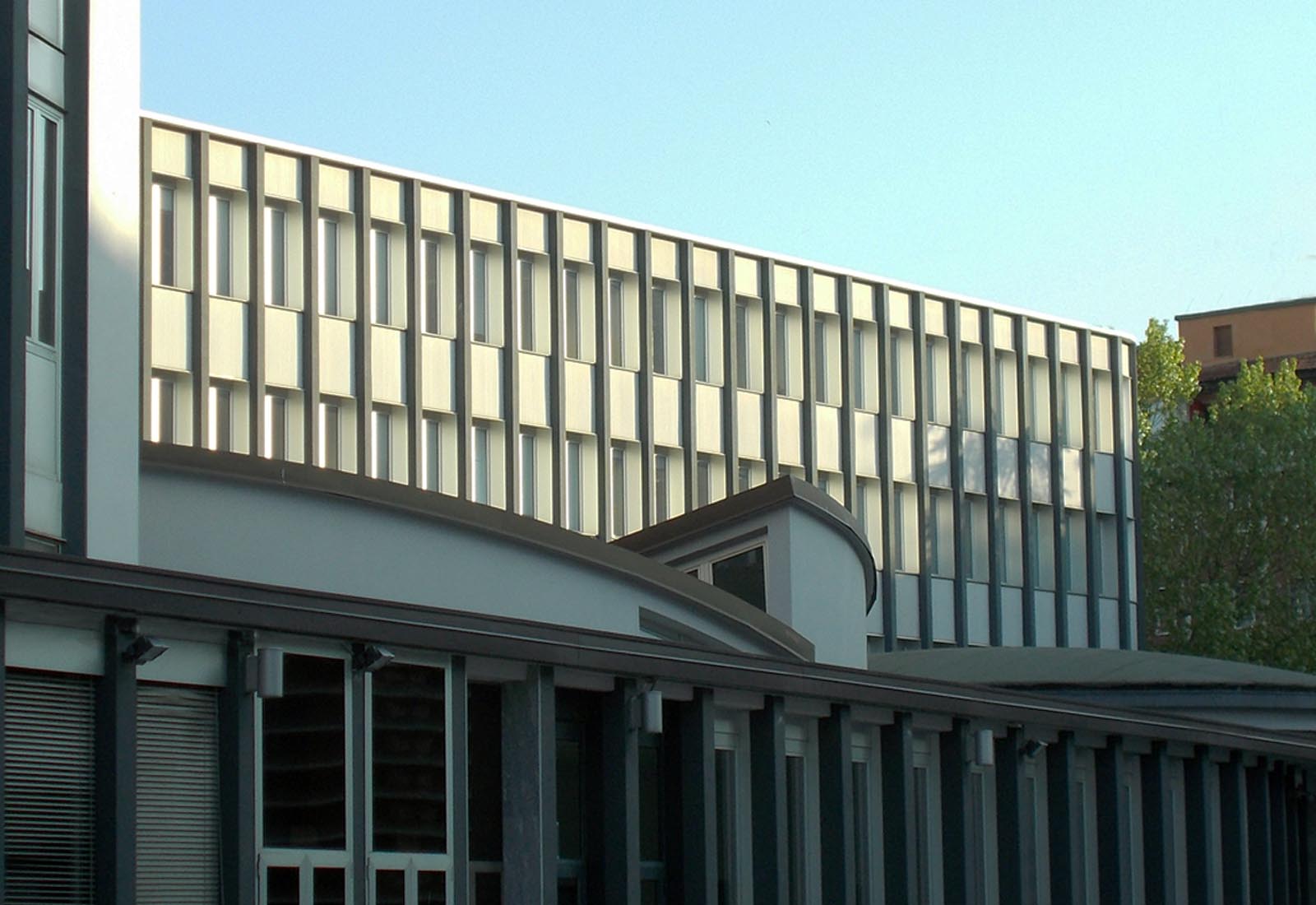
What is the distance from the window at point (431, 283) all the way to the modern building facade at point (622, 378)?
0.23ft

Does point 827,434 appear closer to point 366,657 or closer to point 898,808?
point 898,808

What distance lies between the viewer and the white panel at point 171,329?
4531 centimetres

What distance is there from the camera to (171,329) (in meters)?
45.8

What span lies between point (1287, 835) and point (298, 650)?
692 inches

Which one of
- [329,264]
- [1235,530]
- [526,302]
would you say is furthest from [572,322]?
[1235,530]

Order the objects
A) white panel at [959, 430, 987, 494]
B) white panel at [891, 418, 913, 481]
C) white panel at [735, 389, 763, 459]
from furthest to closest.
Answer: white panel at [959, 430, 987, 494]
white panel at [891, 418, 913, 481]
white panel at [735, 389, 763, 459]

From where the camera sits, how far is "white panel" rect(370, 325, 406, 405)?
49188mm

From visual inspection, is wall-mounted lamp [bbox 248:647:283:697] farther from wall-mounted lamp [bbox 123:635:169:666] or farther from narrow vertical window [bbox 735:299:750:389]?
narrow vertical window [bbox 735:299:750:389]

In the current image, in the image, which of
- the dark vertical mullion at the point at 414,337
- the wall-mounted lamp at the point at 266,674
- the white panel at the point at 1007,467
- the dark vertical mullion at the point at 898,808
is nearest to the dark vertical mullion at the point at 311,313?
the dark vertical mullion at the point at 414,337

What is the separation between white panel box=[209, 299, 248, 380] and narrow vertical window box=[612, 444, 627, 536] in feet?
32.5

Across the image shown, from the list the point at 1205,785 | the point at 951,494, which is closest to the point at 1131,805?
the point at 1205,785

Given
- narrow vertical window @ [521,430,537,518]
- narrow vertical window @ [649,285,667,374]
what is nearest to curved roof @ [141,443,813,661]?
narrow vertical window @ [521,430,537,518]

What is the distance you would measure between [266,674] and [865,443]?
44.9 meters

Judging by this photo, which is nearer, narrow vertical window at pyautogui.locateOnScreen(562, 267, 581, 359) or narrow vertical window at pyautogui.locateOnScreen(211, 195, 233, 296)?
narrow vertical window at pyautogui.locateOnScreen(211, 195, 233, 296)
